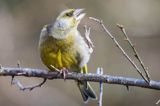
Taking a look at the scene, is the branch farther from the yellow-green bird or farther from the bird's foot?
the yellow-green bird

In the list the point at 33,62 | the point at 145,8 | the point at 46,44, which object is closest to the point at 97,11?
the point at 145,8

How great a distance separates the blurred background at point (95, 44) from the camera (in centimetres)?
1246

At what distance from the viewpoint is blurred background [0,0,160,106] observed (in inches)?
491

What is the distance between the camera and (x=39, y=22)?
1417 centimetres

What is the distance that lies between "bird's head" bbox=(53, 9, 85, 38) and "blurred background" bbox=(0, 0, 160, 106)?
5827mm

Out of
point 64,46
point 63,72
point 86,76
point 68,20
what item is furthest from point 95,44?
point 86,76

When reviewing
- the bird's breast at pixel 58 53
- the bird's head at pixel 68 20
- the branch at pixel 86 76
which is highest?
the bird's head at pixel 68 20

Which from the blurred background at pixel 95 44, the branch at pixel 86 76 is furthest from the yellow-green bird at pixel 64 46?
the blurred background at pixel 95 44

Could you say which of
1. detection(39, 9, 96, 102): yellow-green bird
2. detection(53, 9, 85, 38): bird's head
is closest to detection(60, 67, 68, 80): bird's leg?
detection(39, 9, 96, 102): yellow-green bird

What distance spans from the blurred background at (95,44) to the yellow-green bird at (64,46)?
591 centimetres

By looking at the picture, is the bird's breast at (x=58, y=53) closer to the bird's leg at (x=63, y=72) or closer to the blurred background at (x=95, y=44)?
the bird's leg at (x=63, y=72)

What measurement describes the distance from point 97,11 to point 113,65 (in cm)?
142

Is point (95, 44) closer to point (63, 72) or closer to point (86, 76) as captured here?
point (63, 72)

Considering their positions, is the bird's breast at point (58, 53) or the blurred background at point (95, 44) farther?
the blurred background at point (95, 44)
